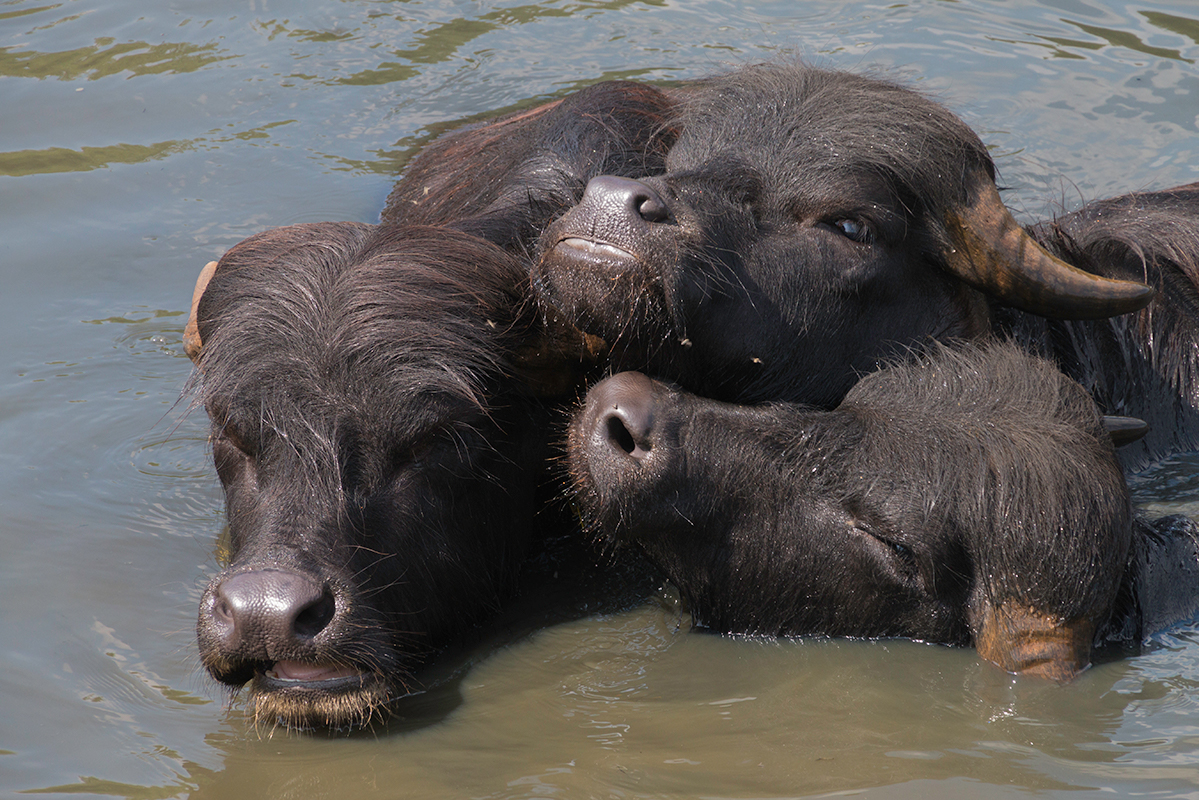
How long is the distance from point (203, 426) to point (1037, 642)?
4679mm

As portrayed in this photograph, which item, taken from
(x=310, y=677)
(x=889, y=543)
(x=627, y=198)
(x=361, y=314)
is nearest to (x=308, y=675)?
(x=310, y=677)

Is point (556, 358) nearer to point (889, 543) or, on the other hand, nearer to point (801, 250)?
point (801, 250)

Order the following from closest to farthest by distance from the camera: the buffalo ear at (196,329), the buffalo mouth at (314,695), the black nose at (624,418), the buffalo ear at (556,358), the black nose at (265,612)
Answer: the black nose at (265,612), the buffalo mouth at (314,695), the black nose at (624,418), the buffalo ear at (556,358), the buffalo ear at (196,329)

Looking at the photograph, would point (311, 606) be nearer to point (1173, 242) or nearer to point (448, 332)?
point (448, 332)

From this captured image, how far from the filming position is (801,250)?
19.5 ft

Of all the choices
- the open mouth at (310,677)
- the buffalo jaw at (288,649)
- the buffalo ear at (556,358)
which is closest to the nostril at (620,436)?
the buffalo ear at (556,358)

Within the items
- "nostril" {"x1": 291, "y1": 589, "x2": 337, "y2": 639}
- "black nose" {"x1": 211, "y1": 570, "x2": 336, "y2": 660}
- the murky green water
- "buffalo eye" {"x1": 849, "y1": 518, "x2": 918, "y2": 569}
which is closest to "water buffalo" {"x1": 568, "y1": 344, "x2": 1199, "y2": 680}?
"buffalo eye" {"x1": 849, "y1": 518, "x2": 918, "y2": 569}

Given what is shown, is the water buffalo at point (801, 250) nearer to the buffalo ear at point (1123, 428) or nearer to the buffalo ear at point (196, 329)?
the buffalo ear at point (1123, 428)

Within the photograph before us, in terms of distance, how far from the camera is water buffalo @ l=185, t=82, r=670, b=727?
504 cm

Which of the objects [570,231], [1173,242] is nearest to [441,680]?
[570,231]

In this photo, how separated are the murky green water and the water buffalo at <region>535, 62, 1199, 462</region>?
1203 mm

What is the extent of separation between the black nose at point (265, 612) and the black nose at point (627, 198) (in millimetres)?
1853

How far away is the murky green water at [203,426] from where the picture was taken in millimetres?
4852

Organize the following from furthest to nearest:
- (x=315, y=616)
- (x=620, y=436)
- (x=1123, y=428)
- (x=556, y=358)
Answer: (x=556, y=358) < (x=1123, y=428) < (x=620, y=436) < (x=315, y=616)
